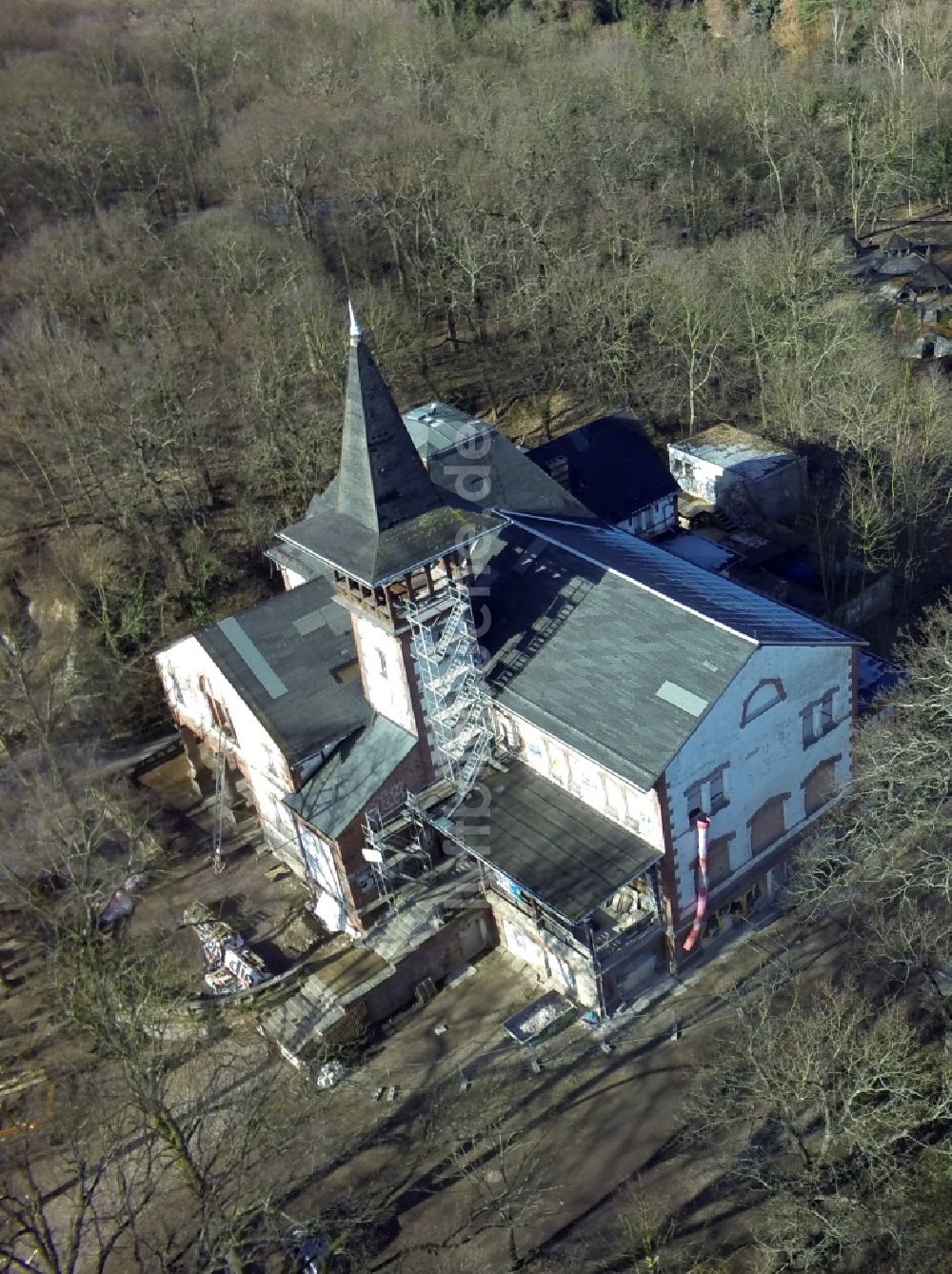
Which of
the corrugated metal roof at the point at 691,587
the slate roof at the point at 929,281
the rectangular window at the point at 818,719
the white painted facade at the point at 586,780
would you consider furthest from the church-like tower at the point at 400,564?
the slate roof at the point at 929,281

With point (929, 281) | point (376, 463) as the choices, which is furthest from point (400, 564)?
point (929, 281)

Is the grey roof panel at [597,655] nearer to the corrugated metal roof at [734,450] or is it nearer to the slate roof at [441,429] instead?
the slate roof at [441,429]

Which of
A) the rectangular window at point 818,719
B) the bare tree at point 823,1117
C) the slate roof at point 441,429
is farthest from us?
the slate roof at point 441,429

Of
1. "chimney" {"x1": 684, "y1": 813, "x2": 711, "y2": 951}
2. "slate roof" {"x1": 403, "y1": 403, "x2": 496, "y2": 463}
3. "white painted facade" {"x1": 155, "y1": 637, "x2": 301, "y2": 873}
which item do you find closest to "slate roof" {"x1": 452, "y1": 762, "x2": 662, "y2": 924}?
"chimney" {"x1": 684, "y1": 813, "x2": 711, "y2": 951}

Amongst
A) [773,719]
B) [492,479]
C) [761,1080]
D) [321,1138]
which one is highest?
[492,479]

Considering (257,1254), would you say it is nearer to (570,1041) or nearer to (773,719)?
(570,1041)

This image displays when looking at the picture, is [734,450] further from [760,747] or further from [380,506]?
[380,506]

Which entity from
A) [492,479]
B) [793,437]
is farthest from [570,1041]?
[793,437]
